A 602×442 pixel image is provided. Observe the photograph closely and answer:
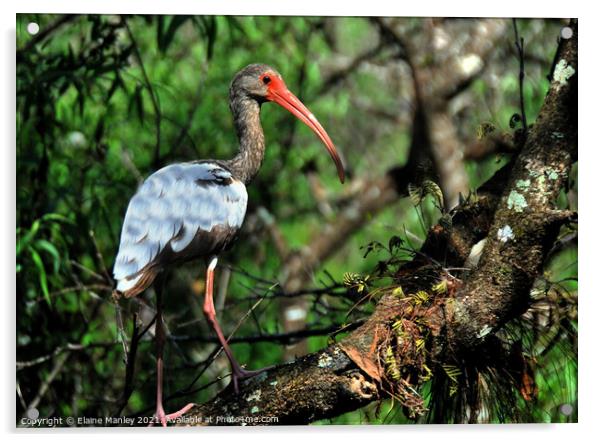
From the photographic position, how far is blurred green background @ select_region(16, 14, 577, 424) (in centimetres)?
308

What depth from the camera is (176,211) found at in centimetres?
283

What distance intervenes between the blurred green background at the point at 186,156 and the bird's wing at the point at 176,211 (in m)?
0.32

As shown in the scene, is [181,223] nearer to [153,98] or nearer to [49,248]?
[49,248]

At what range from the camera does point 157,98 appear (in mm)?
3475

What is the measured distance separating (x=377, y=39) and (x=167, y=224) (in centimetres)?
129

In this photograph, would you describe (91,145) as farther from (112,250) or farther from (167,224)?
(167,224)

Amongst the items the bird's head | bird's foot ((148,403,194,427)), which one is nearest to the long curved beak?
the bird's head

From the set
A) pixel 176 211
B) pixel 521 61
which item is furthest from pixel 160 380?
pixel 521 61

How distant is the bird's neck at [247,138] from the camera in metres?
3.03

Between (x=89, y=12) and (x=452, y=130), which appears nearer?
(x=89, y=12)

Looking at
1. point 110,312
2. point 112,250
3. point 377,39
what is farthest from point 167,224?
point 377,39

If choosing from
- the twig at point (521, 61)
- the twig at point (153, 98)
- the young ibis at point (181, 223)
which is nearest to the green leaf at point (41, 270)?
the young ibis at point (181, 223)

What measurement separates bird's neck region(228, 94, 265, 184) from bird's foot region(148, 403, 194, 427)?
0.78 m

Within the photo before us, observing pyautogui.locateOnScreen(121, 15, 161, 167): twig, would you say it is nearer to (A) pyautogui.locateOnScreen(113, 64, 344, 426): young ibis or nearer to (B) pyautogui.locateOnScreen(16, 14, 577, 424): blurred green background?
(B) pyautogui.locateOnScreen(16, 14, 577, 424): blurred green background
